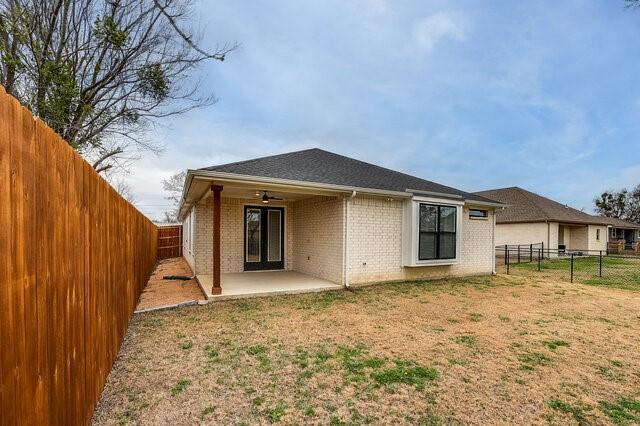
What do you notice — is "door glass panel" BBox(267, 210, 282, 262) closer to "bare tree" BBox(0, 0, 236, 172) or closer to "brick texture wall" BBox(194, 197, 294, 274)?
"brick texture wall" BBox(194, 197, 294, 274)

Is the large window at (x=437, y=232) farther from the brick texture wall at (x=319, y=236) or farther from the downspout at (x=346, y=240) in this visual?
the brick texture wall at (x=319, y=236)

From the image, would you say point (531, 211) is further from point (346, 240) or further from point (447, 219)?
point (346, 240)

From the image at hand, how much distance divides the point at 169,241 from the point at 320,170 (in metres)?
13.2

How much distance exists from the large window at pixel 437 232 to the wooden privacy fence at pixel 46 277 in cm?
774

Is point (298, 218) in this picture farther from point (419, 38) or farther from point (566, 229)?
point (566, 229)

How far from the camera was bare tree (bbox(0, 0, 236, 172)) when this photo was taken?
736cm

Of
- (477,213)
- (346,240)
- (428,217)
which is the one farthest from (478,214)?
(346,240)

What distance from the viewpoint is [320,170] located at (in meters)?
8.96

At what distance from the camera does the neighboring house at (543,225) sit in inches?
749

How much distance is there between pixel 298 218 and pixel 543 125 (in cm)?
1761

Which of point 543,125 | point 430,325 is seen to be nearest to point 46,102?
point 430,325

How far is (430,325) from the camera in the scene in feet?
16.9

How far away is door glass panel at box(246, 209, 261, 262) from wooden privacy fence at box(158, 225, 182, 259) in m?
9.83

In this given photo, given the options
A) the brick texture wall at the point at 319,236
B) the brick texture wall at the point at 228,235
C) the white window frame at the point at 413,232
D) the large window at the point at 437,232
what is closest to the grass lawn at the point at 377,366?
the brick texture wall at the point at 319,236
